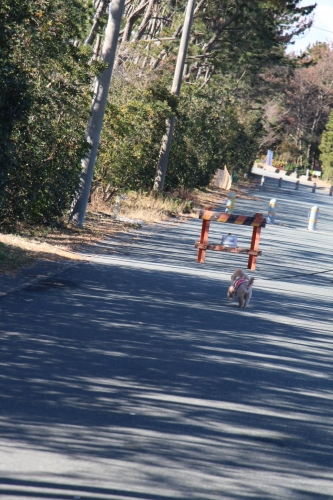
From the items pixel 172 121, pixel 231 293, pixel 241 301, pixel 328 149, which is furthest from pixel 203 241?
pixel 328 149

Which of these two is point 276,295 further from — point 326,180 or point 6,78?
point 326,180

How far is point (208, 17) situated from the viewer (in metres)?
44.3

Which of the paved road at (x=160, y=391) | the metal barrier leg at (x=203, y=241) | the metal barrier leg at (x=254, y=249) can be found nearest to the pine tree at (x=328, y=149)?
the metal barrier leg at (x=254, y=249)

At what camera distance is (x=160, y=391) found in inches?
293

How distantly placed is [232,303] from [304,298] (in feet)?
7.29

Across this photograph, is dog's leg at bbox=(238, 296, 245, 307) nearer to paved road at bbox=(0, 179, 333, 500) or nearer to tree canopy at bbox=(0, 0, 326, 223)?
paved road at bbox=(0, 179, 333, 500)

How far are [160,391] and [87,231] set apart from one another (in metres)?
12.8

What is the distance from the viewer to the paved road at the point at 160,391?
5379 millimetres

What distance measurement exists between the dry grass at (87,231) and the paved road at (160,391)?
3.46ft

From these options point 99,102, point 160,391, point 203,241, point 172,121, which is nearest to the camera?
point 160,391

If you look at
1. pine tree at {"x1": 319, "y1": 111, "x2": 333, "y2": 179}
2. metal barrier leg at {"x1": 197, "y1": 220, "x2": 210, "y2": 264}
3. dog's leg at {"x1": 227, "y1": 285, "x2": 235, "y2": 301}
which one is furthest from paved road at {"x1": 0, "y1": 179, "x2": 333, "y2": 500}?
pine tree at {"x1": 319, "y1": 111, "x2": 333, "y2": 179}

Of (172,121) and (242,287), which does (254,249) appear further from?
(172,121)

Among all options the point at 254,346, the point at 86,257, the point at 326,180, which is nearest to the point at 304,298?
the point at 86,257

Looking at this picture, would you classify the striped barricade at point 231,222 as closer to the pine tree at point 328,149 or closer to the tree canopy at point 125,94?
the tree canopy at point 125,94
